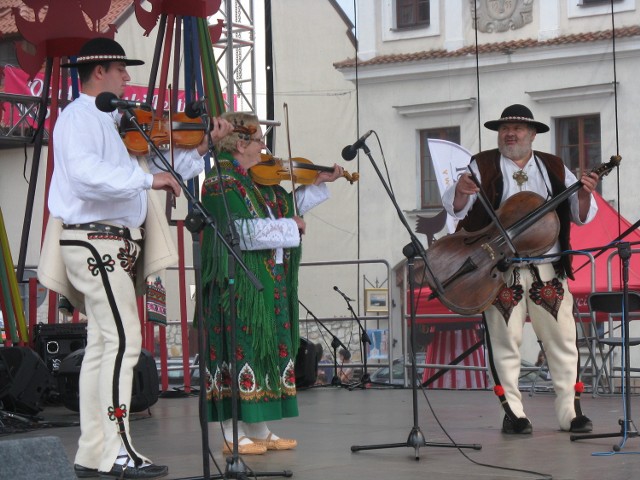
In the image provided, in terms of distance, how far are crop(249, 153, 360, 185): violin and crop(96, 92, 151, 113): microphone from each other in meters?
1.21

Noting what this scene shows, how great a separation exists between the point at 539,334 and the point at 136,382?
2.52 metres

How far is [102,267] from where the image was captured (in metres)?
4.73

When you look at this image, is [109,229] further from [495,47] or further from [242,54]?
[242,54]

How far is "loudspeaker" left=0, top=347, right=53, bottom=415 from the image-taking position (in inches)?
286

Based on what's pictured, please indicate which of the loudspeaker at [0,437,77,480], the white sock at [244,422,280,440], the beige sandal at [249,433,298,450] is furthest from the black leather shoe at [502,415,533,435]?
the loudspeaker at [0,437,77,480]

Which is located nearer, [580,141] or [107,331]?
[107,331]

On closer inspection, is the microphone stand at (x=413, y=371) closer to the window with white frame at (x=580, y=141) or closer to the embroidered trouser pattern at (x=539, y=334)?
the embroidered trouser pattern at (x=539, y=334)

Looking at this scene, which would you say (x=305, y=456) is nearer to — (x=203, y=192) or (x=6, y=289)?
(x=203, y=192)

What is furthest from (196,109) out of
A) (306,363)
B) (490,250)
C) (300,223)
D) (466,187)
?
(306,363)

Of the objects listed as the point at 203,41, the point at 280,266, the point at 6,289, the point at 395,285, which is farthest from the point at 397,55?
the point at 280,266

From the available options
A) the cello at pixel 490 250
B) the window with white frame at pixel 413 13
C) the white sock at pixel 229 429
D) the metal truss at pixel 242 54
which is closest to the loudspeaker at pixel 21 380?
the white sock at pixel 229 429

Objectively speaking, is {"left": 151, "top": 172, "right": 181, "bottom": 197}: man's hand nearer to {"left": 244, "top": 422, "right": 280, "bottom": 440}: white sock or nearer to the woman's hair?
the woman's hair

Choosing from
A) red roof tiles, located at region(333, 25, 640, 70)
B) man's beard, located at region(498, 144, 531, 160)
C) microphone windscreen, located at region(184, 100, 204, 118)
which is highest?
red roof tiles, located at region(333, 25, 640, 70)

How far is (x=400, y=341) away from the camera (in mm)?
11227
